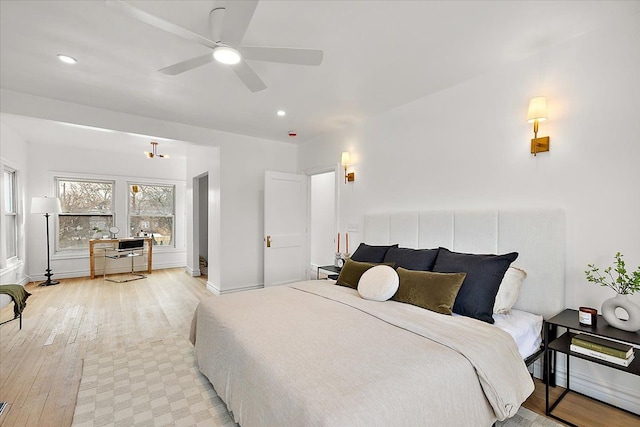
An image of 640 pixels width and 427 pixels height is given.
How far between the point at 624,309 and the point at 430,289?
1.13 meters

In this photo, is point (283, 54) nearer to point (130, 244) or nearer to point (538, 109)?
point (538, 109)

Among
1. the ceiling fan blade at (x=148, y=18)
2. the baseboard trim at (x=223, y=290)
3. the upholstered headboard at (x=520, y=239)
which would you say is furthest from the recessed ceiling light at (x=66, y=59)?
the upholstered headboard at (x=520, y=239)

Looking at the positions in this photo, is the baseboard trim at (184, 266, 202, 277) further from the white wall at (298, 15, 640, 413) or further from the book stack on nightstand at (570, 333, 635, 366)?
the book stack on nightstand at (570, 333, 635, 366)

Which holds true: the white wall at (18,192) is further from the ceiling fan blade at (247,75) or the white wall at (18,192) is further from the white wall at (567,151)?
the white wall at (567,151)

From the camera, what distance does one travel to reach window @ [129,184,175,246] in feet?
21.7

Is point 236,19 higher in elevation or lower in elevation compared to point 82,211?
higher

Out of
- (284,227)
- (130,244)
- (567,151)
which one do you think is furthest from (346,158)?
(130,244)

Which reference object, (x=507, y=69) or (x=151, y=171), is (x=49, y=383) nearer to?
(x=507, y=69)

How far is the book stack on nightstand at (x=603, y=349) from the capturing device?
1.72 m

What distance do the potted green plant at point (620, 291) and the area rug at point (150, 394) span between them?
75 cm

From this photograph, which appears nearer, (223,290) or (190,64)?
(190,64)

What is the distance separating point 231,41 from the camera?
6.19 ft

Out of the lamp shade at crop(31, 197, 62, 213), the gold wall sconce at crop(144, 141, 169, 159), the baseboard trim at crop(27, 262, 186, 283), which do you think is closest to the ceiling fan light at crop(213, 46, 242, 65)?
the gold wall sconce at crop(144, 141, 169, 159)

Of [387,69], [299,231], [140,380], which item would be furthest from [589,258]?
[299,231]
